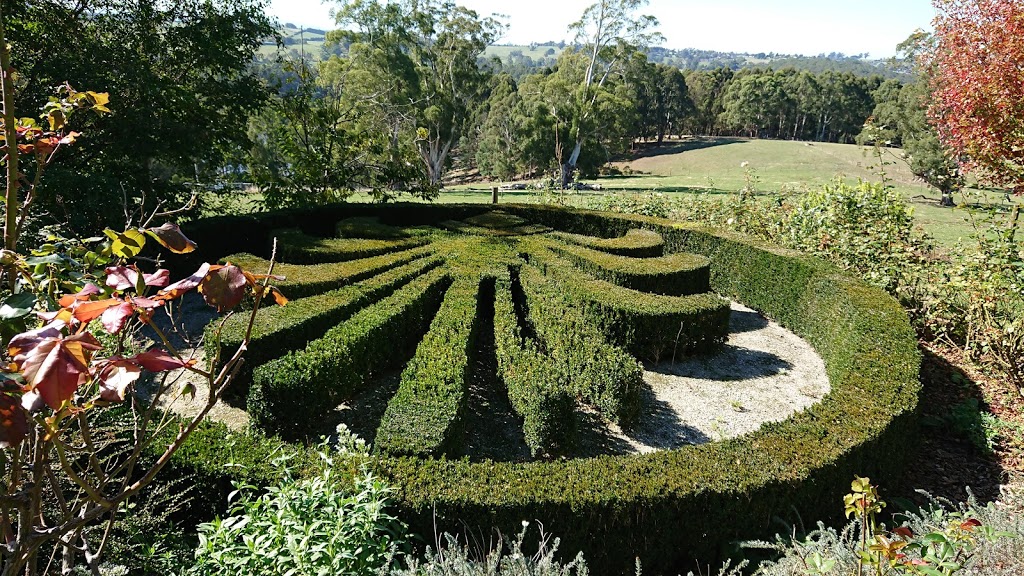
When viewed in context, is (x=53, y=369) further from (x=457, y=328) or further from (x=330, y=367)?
(x=457, y=328)

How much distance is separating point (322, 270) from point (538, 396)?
5366 mm

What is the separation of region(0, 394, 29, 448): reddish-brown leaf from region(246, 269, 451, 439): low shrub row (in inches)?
193

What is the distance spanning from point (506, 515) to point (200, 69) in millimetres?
14072

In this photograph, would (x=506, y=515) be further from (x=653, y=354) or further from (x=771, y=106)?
(x=771, y=106)

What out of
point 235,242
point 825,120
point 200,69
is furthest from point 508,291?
point 825,120

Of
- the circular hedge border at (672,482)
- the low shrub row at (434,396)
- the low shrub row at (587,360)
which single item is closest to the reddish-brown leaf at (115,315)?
the circular hedge border at (672,482)

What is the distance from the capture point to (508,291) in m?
9.13

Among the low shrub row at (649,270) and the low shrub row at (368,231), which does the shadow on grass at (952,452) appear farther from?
the low shrub row at (368,231)

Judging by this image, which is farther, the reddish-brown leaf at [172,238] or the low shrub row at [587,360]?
the low shrub row at [587,360]

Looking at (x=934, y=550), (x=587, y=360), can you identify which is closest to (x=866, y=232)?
(x=587, y=360)

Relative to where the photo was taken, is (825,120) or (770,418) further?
(825,120)

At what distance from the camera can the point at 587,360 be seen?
712 centimetres

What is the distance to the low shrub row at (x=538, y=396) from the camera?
5.99 metres

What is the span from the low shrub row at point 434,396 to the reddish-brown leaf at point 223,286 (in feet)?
11.4
